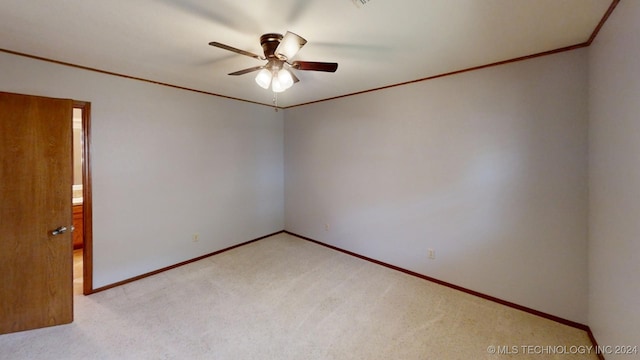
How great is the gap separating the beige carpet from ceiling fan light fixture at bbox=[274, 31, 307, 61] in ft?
7.37

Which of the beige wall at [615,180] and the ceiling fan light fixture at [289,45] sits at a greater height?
the ceiling fan light fixture at [289,45]

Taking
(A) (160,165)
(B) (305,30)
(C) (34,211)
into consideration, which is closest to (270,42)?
(B) (305,30)

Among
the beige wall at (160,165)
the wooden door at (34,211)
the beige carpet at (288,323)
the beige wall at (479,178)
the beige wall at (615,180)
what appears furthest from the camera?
the beige wall at (160,165)

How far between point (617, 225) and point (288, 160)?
409 centimetres

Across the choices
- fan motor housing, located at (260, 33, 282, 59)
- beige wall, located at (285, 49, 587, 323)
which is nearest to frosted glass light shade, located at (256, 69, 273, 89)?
fan motor housing, located at (260, 33, 282, 59)

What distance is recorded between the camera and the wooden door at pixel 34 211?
6.95 feet

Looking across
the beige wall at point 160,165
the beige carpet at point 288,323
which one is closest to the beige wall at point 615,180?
the beige carpet at point 288,323

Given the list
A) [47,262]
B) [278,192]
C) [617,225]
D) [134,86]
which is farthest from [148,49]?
[617,225]

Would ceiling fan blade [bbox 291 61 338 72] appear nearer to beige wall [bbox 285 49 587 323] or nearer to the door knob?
beige wall [bbox 285 49 587 323]

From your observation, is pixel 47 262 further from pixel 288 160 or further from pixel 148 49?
pixel 288 160

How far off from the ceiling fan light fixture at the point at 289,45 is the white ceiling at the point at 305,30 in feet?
0.59

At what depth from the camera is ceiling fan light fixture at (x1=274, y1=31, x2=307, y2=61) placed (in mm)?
1637

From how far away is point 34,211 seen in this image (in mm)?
2215

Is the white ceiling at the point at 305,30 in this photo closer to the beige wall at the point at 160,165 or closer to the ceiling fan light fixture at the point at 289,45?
the ceiling fan light fixture at the point at 289,45
